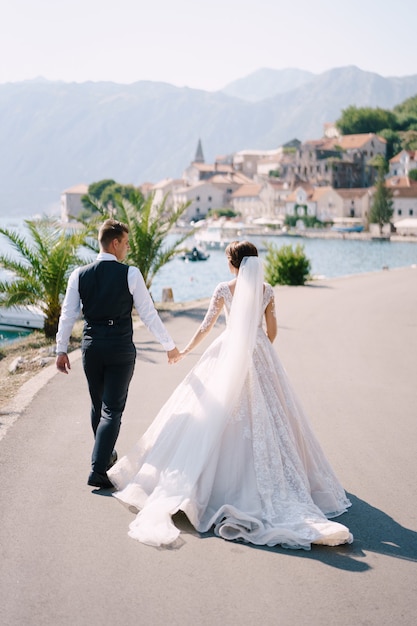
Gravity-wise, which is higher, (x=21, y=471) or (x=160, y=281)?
(x=21, y=471)

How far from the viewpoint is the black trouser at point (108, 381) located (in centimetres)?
548

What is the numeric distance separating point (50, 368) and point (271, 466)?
5877 mm

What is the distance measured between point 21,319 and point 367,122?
152389mm

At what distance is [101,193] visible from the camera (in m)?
180

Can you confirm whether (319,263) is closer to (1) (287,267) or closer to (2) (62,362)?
(1) (287,267)

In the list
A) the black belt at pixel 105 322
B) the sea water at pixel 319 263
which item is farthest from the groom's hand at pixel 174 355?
the sea water at pixel 319 263

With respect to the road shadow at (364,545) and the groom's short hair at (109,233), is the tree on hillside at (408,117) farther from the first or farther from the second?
the road shadow at (364,545)

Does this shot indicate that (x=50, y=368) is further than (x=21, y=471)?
Yes

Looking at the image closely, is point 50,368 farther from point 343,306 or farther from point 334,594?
point 343,306

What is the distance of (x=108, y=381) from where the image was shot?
5.55 metres

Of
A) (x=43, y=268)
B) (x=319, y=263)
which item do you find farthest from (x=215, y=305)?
(x=319, y=263)

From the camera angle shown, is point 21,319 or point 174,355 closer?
point 174,355

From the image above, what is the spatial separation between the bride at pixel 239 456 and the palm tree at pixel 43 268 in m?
8.87

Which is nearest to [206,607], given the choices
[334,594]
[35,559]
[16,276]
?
[334,594]
